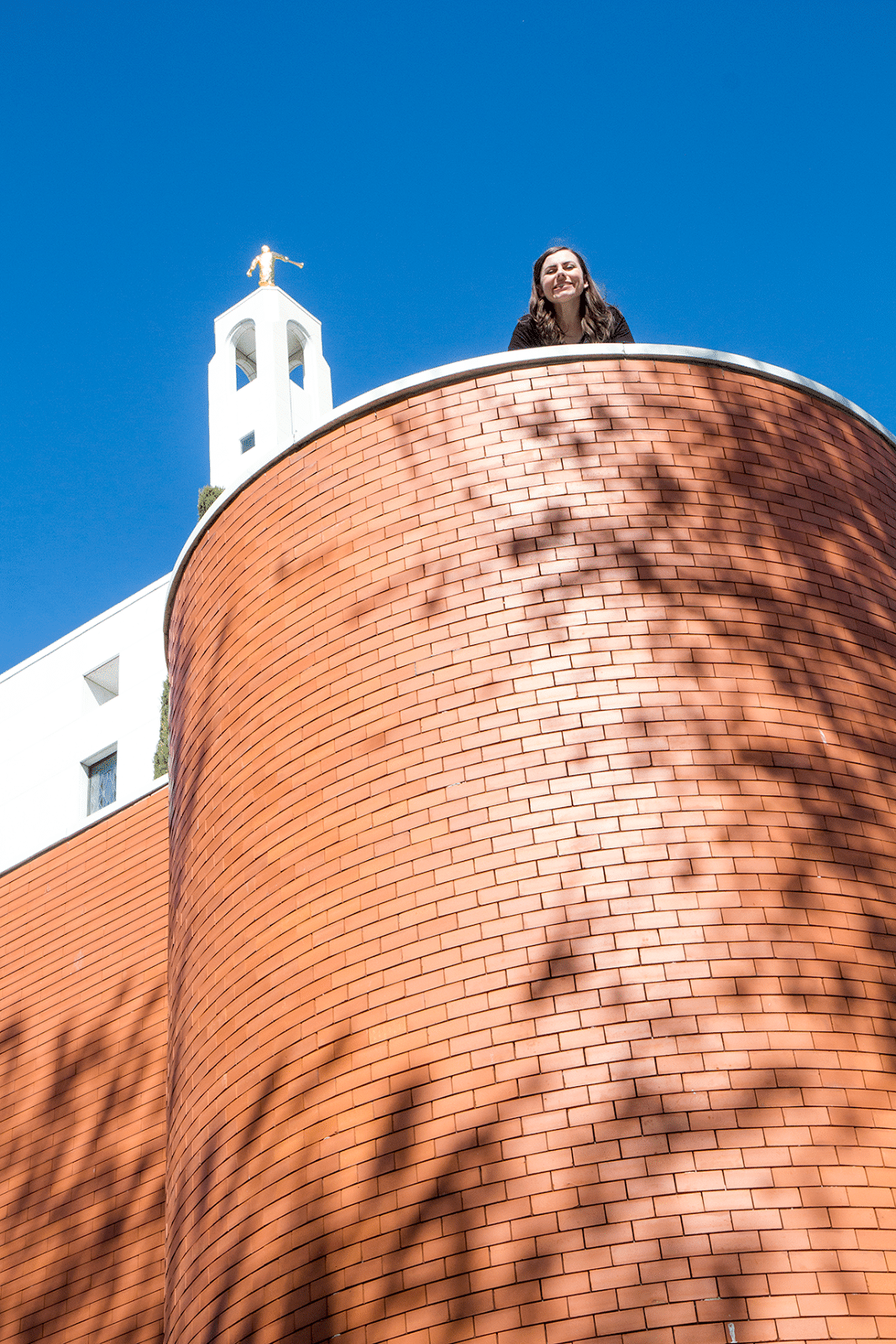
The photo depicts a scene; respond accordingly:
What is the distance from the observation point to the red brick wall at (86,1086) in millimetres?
9773

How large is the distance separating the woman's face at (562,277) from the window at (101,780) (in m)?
27.9

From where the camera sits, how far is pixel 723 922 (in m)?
6.19

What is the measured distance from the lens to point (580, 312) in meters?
8.52

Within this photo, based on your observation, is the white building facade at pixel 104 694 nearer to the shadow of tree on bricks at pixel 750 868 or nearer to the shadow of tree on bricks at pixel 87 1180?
the shadow of tree on bricks at pixel 87 1180

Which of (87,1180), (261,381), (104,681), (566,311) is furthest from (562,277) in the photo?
(261,381)

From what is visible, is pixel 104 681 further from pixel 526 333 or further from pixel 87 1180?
pixel 526 333

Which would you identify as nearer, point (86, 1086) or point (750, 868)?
point (750, 868)

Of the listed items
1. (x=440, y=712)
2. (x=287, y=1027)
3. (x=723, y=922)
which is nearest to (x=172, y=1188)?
(x=287, y=1027)

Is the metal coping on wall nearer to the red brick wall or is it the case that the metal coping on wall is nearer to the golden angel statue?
the red brick wall

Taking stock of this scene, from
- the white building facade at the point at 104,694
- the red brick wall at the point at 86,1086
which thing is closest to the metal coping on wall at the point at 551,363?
the red brick wall at the point at 86,1086

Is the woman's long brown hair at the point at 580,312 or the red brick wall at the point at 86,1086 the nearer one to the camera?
the woman's long brown hair at the point at 580,312

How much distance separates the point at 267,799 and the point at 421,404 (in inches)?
82.5

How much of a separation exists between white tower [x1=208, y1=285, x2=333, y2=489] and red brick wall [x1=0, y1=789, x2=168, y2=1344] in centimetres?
2678

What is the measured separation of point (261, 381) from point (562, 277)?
33475 millimetres
